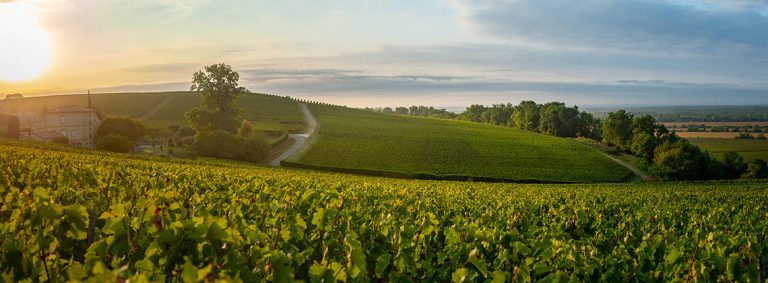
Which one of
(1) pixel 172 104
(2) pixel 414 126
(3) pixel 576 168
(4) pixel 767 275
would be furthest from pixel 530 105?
(4) pixel 767 275

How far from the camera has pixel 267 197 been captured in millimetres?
10977

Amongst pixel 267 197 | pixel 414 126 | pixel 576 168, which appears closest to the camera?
pixel 267 197

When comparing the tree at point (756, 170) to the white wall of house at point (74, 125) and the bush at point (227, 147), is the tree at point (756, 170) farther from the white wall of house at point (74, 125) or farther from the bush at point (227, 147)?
the white wall of house at point (74, 125)

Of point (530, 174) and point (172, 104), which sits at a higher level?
point (172, 104)

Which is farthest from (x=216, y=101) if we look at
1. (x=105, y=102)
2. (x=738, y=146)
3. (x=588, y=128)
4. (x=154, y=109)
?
(x=738, y=146)

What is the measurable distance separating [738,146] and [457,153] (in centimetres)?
7970

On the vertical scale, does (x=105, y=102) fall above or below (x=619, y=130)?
above

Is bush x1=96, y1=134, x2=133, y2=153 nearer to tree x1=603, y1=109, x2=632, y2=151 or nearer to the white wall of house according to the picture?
the white wall of house

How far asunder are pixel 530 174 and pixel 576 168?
34.2ft

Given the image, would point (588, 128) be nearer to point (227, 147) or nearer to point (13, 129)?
point (227, 147)

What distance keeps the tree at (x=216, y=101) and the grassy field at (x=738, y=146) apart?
90.2 metres

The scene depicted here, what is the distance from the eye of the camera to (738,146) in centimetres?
11888

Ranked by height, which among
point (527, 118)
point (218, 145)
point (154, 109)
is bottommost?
point (218, 145)

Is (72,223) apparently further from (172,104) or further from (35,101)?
(35,101)
